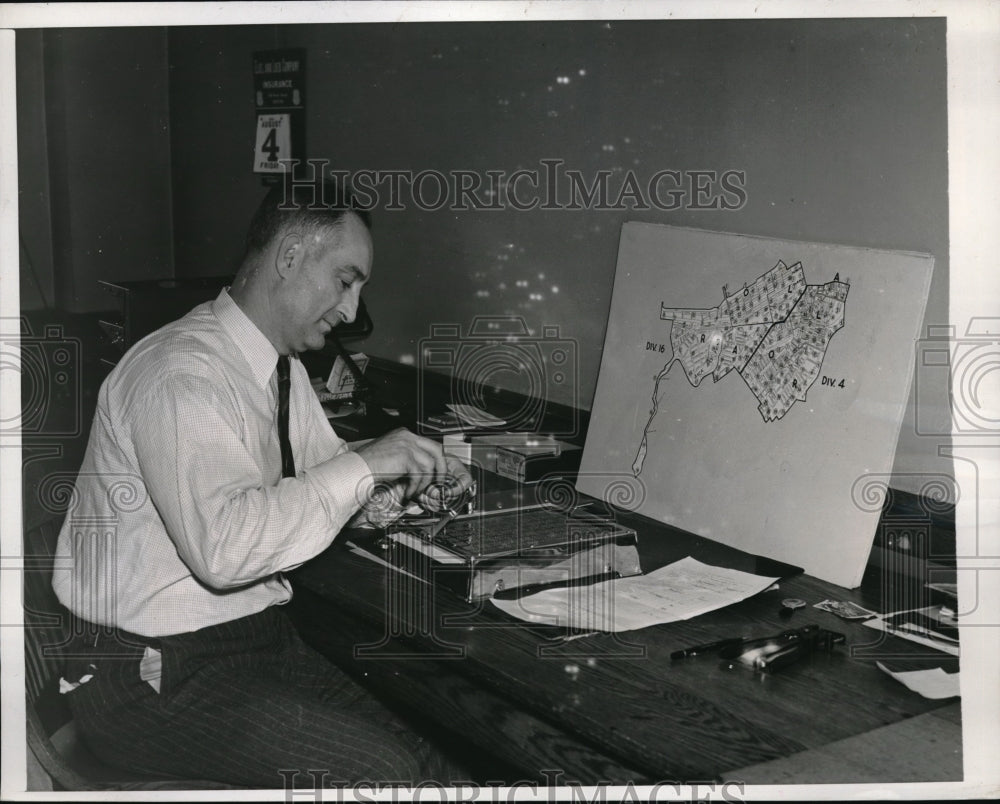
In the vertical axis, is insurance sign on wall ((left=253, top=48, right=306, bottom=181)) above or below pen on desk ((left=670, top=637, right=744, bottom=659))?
above

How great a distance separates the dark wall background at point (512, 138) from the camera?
194cm

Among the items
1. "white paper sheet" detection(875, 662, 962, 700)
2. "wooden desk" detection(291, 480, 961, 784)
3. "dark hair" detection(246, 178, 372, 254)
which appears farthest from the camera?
"dark hair" detection(246, 178, 372, 254)

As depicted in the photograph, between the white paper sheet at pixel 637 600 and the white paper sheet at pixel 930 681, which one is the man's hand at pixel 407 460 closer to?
the white paper sheet at pixel 637 600

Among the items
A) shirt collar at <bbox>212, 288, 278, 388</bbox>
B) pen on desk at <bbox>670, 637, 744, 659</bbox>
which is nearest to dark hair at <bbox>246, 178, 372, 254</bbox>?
shirt collar at <bbox>212, 288, 278, 388</bbox>

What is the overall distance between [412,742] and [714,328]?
3.16 feet

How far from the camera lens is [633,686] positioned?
1502 millimetres

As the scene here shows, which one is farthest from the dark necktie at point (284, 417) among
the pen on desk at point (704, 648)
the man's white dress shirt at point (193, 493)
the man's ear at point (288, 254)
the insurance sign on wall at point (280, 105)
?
the insurance sign on wall at point (280, 105)

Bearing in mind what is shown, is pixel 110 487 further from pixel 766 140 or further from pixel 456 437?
pixel 766 140

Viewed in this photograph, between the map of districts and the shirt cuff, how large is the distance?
29.4 inches

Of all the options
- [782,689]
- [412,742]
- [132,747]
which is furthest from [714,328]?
[132,747]

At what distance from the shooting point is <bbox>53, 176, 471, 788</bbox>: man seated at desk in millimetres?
1684

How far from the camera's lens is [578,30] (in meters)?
2.46

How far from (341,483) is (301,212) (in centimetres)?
51

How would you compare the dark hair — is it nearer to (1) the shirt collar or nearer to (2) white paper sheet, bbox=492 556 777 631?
(1) the shirt collar
